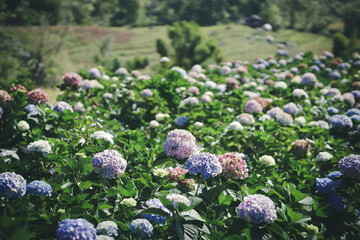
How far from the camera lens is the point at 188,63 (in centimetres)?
1652

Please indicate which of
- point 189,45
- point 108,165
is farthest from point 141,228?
point 189,45

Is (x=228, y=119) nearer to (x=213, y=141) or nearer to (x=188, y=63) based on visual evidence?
(x=213, y=141)

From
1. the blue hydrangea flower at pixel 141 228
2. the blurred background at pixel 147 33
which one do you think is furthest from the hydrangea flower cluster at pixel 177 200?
the blurred background at pixel 147 33

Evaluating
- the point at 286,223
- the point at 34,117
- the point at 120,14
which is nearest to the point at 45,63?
the point at 34,117

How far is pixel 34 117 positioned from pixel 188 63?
14.7 m

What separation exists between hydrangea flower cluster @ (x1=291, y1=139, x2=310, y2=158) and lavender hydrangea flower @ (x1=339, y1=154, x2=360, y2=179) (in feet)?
3.00

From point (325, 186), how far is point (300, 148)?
3.42 feet

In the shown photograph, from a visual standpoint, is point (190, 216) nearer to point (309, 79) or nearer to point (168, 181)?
point (168, 181)

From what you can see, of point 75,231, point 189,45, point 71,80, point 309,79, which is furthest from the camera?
point 189,45

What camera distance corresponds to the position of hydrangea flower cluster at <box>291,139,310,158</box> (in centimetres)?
280

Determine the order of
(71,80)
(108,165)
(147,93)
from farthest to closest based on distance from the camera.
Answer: (147,93) → (71,80) → (108,165)

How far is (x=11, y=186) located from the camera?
54.5 inches

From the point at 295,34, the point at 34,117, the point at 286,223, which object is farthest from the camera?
the point at 295,34

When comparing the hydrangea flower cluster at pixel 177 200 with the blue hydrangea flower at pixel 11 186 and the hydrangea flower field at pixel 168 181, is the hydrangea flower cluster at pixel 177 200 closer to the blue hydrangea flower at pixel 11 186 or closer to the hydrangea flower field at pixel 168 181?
the hydrangea flower field at pixel 168 181
